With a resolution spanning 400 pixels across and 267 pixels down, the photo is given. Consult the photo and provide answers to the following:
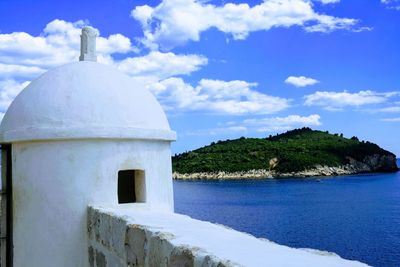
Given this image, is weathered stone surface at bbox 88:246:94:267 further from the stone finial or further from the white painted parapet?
the stone finial

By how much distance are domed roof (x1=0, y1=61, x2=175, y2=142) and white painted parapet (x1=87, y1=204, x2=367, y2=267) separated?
77cm

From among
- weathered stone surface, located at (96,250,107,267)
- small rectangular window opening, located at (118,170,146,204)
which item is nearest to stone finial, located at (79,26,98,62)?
small rectangular window opening, located at (118,170,146,204)

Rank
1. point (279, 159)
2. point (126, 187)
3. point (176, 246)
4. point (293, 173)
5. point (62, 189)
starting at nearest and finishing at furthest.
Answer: point (176, 246)
point (62, 189)
point (126, 187)
point (293, 173)
point (279, 159)

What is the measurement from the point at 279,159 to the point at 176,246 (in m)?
89.5

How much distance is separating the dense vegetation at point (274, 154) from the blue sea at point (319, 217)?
2758cm

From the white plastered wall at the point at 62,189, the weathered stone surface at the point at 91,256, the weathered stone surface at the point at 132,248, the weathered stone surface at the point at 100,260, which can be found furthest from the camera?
Result: the white plastered wall at the point at 62,189

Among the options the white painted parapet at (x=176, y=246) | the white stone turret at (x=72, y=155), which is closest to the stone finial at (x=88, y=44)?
the white stone turret at (x=72, y=155)

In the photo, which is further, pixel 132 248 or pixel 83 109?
pixel 83 109

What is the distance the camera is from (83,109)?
15.9 ft

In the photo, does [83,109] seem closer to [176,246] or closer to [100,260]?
[100,260]

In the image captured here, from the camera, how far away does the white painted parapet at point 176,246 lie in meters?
2.40

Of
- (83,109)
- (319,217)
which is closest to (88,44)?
(83,109)

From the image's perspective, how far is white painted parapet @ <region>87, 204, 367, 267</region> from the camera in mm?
2402

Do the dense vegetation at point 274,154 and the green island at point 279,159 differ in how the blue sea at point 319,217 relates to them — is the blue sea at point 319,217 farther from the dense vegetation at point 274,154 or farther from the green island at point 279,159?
the dense vegetation at point 274,154
